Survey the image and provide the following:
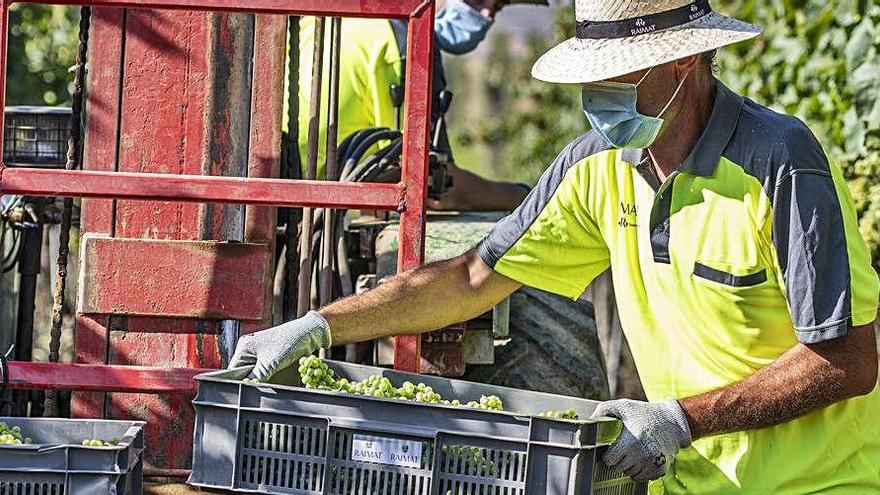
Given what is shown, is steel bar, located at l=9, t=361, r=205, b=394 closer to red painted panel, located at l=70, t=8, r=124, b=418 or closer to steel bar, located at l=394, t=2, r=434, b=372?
red painted panel, located at l=70, t=8, r=124, b=418

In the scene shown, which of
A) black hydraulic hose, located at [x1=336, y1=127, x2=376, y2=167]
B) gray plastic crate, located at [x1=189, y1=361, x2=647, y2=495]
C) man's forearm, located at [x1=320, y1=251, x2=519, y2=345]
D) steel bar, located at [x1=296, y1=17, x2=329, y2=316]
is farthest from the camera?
black hydraulic hose, located at [x1=336, y1=127, x2=376, y2=167]

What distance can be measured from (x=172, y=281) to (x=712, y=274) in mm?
1508

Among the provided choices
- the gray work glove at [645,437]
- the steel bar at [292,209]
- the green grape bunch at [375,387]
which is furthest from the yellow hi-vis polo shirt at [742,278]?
the steel bar at [292,209]

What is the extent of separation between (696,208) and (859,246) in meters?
0.36

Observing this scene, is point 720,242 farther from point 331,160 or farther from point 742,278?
point 331,160

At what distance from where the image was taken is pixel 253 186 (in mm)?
3729

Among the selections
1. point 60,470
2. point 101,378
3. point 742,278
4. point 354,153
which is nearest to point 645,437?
point 742,278

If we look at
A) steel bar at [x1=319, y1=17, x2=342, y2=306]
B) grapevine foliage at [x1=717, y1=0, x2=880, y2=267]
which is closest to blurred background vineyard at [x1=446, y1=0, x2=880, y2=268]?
grapevine foliage at [x1=717, y1=0, x2=880, y2=267]

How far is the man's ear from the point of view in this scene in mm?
3234

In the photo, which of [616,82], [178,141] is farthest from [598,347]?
[616,82]

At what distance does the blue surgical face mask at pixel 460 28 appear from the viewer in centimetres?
661

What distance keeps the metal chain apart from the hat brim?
4.74 ft

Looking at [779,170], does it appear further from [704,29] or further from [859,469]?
[859,469]

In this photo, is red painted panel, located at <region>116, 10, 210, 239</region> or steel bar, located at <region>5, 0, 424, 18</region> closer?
steel bar, located at <region>5, 0, 424, 18</region>
